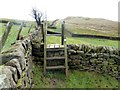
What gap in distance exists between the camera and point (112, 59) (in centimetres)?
1002

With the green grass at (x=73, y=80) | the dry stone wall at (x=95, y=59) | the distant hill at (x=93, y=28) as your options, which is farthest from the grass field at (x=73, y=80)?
the distant hill at (x=93, y=28)

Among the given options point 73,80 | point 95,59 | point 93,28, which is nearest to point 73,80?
point 73,80

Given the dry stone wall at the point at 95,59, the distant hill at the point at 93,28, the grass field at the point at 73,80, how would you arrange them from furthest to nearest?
the distant hill at the point at 93,28 → the dry stone wall at the point at 95,59 → the grass field at the point at 73,80

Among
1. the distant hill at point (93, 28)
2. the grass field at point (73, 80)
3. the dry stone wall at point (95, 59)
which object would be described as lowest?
the grass field at point (73, 80)

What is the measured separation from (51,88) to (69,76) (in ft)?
3.98

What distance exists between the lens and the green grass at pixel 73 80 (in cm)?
841

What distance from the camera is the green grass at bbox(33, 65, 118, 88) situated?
27.6 ft

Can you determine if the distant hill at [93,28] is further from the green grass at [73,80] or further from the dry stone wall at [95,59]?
the green grass at [73,80]

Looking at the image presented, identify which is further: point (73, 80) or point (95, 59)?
point (95, 59)

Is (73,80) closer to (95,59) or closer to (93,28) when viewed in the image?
(95,59)

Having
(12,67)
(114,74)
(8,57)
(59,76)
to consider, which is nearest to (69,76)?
(59,76)

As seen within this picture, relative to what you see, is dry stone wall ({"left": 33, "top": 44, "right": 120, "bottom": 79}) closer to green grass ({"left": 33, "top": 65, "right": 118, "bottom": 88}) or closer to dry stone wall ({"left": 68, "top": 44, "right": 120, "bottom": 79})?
dry stone wall ({"left": 68, "top": 44, "right": 120, "bottom": 79})

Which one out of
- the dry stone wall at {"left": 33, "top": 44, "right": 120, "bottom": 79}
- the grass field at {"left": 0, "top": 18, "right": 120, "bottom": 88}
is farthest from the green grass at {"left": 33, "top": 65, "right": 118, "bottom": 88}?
the dry stone wall at {"left": 33, "top": 44, "right": 120, "bottom": 79}

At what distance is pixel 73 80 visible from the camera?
8.94 m
